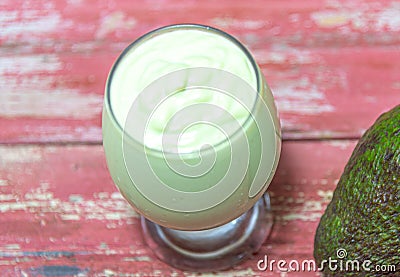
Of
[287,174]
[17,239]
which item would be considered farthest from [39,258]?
[287,174]

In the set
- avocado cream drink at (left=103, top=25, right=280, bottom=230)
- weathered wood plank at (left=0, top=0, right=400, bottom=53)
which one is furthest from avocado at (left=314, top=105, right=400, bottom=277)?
weathered wood plank at (left=0, top=0, right=400, bottom=53)

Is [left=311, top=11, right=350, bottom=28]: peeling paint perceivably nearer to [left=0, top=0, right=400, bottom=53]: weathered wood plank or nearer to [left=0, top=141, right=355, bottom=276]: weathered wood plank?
[left=0, top=0, right=400, bottom=53]: weathered wood plank

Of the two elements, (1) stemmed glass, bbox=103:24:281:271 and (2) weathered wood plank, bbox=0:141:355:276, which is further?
(2) weathered wood plank, bbox=0:141:355:276

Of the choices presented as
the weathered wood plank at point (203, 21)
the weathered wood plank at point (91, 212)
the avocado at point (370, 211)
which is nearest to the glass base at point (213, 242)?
the weathered wood plank at point (91, 212)

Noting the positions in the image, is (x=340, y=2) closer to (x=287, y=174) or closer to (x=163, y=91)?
(x=287, y=174)

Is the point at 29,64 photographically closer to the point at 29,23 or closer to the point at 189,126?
the point at 29,23

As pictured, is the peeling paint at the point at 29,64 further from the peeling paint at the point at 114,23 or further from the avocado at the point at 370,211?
the avocado at the point at 370,211

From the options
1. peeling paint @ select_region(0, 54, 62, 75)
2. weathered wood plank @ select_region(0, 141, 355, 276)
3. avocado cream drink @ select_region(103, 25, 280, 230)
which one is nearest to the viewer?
avocado cream drink @ select_region(103, 25, 280, 230)
